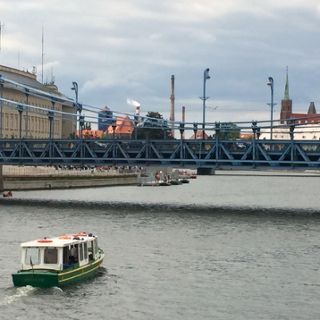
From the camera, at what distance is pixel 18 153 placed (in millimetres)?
122812

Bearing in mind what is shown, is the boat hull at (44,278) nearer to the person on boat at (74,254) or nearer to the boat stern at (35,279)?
the boat stern at (35,279)

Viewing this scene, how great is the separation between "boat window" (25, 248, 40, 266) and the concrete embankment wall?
89.4 meters

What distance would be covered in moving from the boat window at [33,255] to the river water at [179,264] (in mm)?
1753

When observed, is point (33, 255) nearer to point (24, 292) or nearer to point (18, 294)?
point (24, 292)

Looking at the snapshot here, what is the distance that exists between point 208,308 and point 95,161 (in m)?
69.9

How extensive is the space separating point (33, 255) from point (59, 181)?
10444cm

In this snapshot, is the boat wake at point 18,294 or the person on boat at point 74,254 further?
the person on boat at point 74,254

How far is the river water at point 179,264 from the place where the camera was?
148 feet

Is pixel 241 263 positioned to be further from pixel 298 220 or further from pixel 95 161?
pixel 95 161

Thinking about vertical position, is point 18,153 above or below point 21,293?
above

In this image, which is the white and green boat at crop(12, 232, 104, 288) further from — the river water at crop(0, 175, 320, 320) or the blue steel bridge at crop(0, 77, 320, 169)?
the blue steel bridge at crop(0, 77, 320, 169)

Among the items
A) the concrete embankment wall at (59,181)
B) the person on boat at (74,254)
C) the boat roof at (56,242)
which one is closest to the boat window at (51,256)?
the boat roof at (56,242)

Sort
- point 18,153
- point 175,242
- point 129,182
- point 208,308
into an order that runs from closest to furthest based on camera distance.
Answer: point 208,308, point 175,242, point 18,153, point 129,182

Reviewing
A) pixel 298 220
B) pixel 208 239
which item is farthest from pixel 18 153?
pixel 208 239
